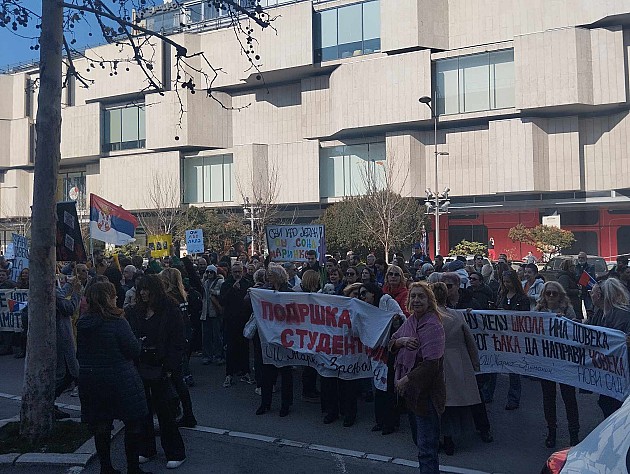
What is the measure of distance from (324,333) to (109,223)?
9035 millimetres

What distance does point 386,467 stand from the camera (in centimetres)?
658

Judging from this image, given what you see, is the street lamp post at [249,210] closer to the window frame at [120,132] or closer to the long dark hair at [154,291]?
the window frame at [120,132]

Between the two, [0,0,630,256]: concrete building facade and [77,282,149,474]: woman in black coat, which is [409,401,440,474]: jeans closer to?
[77,282,149,474]: woman in black coat

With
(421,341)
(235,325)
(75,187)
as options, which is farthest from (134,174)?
(421,341)

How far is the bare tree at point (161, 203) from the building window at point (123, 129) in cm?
425

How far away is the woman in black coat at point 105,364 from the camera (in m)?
5.79

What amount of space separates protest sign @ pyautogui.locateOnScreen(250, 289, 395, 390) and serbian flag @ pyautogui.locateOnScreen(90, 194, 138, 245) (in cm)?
758

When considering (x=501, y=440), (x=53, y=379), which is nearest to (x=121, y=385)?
(x=53, y=379)

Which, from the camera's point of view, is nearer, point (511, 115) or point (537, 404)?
point (537, 404)

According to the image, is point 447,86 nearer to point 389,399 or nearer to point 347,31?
point 347,31

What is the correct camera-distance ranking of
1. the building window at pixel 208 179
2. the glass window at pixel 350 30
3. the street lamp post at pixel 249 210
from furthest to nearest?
1. the building window at pixel 208 179
2. the street lamp post at pixel 249 210
3. the glass window at pixel 350 30

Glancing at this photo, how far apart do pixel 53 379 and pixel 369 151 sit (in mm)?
43167

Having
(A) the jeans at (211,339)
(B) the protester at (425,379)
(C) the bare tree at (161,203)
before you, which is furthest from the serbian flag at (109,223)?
(C) the bare tree at (161,203)

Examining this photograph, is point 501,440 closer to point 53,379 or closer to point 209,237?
point 53,379
